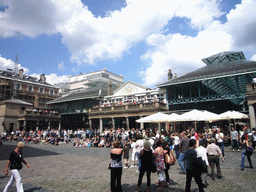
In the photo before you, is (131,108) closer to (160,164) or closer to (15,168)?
(160,164)

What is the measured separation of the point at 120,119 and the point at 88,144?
43.8 feet

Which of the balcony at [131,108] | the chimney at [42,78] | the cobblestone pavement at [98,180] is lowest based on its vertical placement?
the cobblestone pavement at [98,180]

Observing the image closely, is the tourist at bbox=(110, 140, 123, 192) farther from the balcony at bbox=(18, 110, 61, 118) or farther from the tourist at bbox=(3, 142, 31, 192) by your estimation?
the balcony at bbox=(18, 110, 61, 118)

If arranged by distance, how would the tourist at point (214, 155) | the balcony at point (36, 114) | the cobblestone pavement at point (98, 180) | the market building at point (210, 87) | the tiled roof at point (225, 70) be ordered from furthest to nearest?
the balcony at point (36, 114), the market building at point (210, 87), the tiled roof at point (225, 70), the tourist at point (214, 155), the cobblestone pavement at point (98, 180)

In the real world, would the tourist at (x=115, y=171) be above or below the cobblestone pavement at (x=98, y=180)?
above

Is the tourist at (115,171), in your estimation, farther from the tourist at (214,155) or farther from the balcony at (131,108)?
the balcony at (131,108)

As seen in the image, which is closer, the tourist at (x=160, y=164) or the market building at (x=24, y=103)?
the tourist at (x=160, y=164)

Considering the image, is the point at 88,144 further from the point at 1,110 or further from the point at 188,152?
the point at 1,110

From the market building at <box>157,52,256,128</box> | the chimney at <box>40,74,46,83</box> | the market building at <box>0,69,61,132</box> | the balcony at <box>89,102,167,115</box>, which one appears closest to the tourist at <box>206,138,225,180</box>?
the market building at <box>157,52,256,128</box>

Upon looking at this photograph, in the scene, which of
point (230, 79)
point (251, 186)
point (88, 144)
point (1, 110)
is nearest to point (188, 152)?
point (251, 186)

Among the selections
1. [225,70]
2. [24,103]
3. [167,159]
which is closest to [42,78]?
[24,103]

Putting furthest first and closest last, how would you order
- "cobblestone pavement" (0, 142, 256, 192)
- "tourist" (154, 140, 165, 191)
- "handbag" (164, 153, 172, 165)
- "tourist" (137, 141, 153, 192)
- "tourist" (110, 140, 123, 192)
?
"handbag" (164, 153, 172, 165)
"cobblestone pavement" (0, 142, 256, 192)
"tourist" (154, 140, 165, 191)
"tourist" (137, 141, 153, 192)
"tourist" (110, 140, 123, 192)

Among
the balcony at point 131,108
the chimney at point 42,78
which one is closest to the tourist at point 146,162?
the balcony at point 131,108

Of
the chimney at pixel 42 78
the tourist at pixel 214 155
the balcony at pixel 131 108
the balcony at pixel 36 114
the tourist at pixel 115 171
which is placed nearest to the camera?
the tourist at pixel 115 171
